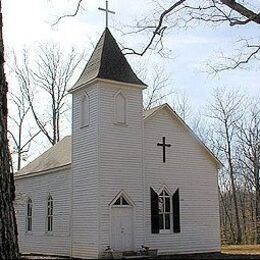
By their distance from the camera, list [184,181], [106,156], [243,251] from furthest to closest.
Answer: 1. [243,251]
2. [184,181]
3. [106,156]

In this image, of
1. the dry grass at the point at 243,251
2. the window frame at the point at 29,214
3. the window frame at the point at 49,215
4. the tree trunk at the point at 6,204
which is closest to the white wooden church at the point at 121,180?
the window frame at the point at 49,215

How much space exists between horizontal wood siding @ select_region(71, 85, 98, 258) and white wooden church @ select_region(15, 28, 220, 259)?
43 mm

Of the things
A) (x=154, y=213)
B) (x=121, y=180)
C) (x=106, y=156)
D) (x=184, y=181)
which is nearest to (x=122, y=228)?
(x=154, y=213)

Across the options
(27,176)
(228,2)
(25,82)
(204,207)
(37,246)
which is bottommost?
(37,246)

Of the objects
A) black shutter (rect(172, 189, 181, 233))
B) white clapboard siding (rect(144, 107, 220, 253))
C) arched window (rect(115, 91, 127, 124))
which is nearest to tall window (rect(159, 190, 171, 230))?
black shutter (rect(172, 189, 181, 233))

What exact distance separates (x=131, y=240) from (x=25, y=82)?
83.5 feet

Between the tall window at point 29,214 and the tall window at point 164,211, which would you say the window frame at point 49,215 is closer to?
the tall window at point 29,214

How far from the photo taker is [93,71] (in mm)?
22828

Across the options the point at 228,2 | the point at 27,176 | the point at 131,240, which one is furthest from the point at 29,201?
the point at 228,2

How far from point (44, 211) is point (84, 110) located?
238 inches

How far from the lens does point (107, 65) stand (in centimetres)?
2272

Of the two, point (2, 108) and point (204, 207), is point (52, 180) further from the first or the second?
point (2, 108)

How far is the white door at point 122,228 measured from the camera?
20.9m

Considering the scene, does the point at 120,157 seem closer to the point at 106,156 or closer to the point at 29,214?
the point at 106,156
